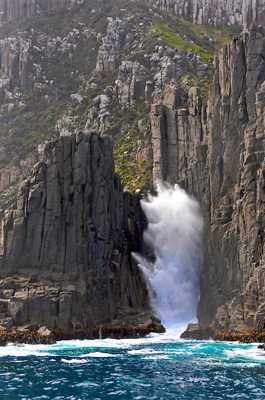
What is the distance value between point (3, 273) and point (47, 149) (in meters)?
22.4

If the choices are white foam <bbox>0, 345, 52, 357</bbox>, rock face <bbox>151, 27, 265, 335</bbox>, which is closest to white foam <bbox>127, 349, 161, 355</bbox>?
white foam <bbox>0, 345, 52, 357</bbox>

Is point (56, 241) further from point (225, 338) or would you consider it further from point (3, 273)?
point (225, 338)

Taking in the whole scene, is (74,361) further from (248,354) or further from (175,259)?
(175,259)

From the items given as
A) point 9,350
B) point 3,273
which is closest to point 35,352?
point 9,350

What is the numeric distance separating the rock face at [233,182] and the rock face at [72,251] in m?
13.2

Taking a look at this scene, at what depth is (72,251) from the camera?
111500 mm

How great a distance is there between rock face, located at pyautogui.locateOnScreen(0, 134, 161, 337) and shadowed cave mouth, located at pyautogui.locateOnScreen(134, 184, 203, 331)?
8.98 ft

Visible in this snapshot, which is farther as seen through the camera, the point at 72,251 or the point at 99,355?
the point at 72,251

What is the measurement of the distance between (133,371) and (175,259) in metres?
54.9

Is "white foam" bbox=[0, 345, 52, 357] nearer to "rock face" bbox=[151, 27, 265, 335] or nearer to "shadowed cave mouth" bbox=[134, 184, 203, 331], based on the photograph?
"rock face" bbox=[151, 27, 265, 335]

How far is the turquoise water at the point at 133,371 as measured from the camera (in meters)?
57.2

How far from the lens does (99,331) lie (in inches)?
4097

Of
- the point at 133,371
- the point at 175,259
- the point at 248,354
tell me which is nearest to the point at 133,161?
the point at 175,259

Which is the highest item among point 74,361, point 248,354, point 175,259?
point 175,259
